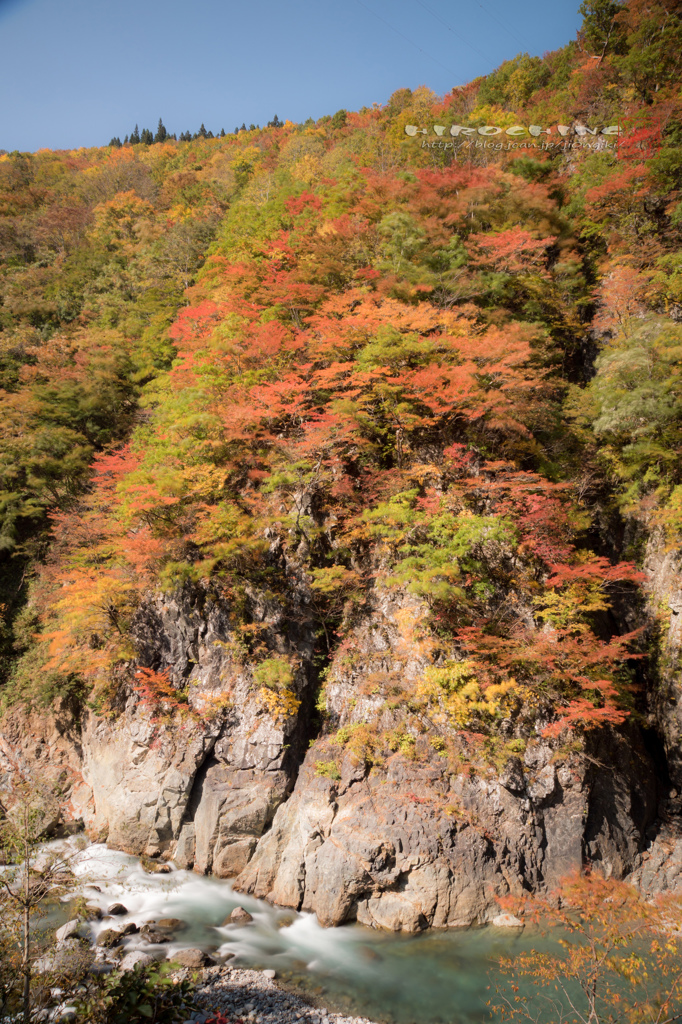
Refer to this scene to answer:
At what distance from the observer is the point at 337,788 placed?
12.0m

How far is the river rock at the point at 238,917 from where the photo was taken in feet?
35.7

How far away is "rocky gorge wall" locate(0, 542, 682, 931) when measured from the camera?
35.0 feet

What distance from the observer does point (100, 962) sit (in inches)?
381

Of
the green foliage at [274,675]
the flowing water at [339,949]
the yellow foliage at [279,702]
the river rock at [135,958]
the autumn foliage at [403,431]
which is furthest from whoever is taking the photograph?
the green foliage at [274,675]

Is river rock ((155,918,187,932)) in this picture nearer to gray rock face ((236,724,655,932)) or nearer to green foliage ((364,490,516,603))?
gray rock face ((236,724,655,932))

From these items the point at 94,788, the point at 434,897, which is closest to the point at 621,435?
the point at 434,897

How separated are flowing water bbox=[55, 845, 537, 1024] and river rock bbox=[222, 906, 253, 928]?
0.43 ft

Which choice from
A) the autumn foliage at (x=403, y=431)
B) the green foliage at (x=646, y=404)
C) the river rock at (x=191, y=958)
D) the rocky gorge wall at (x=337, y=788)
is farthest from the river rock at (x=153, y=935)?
the green foliage at (x=646, y=404)

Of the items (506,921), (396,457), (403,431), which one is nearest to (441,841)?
(506,921)

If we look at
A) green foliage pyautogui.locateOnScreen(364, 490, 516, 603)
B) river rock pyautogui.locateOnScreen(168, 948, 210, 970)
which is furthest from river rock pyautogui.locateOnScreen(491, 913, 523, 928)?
green foliage pyautogui.locateOnScreen(364, 490, 516, 603)

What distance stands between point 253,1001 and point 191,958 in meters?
1.73

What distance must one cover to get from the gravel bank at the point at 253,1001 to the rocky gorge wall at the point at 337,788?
1832 mm

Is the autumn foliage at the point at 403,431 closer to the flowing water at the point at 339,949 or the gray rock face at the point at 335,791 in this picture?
the gray rock face at the point at 335,791

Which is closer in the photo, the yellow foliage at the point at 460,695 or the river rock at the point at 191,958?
the river rock at the point at 191,958
